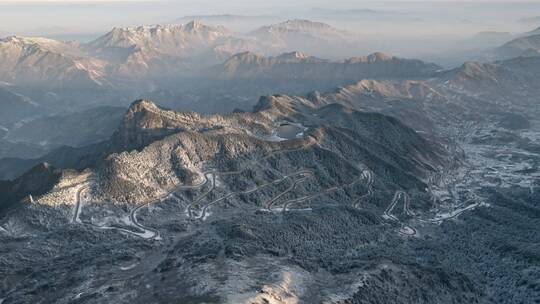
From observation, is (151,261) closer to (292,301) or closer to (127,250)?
(127,250)

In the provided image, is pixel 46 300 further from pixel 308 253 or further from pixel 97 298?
pixel 308 253

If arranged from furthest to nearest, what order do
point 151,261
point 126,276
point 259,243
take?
1. point 259,243
2. point 151,261
3. point 126,276

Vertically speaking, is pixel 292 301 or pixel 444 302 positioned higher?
pixel 292 301

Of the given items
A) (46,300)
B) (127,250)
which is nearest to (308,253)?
(127,250)

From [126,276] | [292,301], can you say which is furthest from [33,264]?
[292,301]

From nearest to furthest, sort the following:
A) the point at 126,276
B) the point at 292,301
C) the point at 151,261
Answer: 1. the point at 292,301
2. the point at 126,276
3. the point at 151,261

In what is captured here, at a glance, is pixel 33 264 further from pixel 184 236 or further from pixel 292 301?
pixel 292 301

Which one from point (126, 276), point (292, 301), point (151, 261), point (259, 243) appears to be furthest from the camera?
point (259, 243)

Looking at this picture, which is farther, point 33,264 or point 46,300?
point 33,264

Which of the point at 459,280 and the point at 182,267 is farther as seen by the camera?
the point at 459,280
